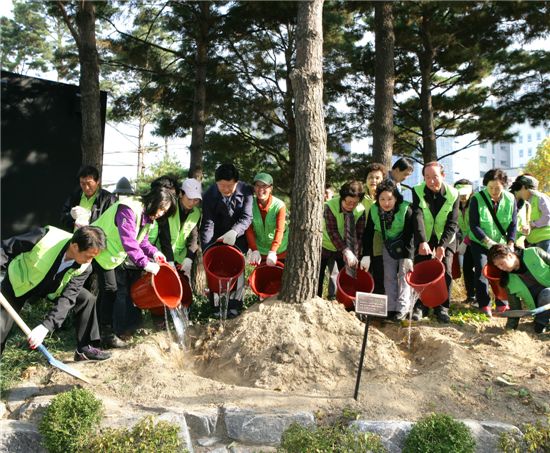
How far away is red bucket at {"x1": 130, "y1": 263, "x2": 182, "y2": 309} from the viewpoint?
4.64m

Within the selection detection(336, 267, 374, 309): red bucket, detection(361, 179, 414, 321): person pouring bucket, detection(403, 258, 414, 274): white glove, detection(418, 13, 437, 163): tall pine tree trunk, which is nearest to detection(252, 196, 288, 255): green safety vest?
detection(336, 267, 374, 309): red bucket

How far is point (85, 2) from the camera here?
702 centimetres

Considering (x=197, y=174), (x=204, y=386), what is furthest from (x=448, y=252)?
(x=197, y=174)

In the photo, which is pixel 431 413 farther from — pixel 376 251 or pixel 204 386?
pixel 376 251

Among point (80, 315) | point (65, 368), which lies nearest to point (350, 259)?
point (80, 315)

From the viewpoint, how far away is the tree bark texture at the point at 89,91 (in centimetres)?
699

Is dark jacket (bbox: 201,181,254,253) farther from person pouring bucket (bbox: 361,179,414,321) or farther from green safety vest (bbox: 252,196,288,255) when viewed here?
person pouring bucket (bbox: 361,179,414,321)

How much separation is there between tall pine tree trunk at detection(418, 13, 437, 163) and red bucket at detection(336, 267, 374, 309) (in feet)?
19.4

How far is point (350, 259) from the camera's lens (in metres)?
5.29

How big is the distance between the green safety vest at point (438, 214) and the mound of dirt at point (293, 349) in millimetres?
1289

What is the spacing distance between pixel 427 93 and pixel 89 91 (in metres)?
6.98

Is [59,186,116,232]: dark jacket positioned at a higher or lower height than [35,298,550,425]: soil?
higher

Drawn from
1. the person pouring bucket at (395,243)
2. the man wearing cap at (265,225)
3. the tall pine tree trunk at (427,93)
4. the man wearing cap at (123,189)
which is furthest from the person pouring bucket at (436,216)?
the tall pine tree trunk at (427,93)

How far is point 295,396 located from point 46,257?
206 centimetres
